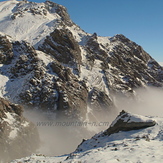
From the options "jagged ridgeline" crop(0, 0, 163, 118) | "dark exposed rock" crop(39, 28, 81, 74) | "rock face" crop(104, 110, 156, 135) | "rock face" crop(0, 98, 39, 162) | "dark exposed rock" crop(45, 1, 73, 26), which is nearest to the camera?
"rock face" crop(104, 110, 156, 135)

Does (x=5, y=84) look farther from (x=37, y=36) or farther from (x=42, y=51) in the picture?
(x=37, y=36)

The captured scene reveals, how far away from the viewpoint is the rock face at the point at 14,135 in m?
25.7

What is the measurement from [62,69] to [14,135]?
23.9 m

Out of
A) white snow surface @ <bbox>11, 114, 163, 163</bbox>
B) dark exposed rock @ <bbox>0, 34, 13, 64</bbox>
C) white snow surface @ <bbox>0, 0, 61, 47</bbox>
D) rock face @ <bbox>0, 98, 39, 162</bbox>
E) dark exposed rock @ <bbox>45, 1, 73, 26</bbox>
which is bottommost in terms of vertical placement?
white snow surface @ <bbox>11, 114, 163, 163</bbox>

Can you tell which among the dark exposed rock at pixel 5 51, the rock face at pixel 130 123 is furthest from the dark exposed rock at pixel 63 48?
the rock face at pixel 130 123

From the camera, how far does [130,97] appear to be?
61.2 metres

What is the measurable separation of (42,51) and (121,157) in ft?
157

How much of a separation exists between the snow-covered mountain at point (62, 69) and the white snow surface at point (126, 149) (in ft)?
85.5

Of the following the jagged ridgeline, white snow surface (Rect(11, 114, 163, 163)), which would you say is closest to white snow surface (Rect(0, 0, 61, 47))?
the jagged ridgeline

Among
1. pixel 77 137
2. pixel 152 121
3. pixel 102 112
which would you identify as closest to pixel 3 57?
pixel 77 137

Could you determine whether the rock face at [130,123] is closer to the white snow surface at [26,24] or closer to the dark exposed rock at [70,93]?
the dark exposed rock at [70,93]

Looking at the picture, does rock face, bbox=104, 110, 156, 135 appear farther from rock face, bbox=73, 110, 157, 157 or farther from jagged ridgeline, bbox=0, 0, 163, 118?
jagged ridgeline, bbox=0, 0, 163, 118

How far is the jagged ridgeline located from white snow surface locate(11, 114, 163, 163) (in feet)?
85.4

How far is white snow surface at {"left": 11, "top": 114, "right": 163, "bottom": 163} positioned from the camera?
35.7 feet
